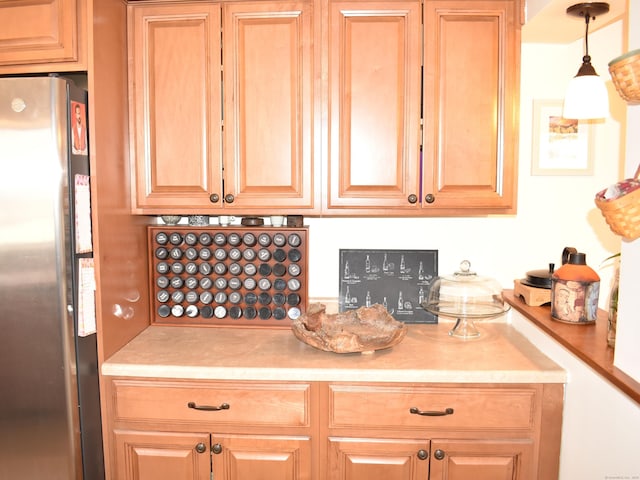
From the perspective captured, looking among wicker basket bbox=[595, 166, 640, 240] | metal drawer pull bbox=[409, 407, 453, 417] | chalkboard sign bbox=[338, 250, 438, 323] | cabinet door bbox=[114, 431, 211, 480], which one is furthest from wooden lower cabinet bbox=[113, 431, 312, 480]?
wicker basket bbox=[595, 166, 640, 240]

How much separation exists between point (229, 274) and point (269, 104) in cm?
77

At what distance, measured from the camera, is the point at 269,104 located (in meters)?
1.75

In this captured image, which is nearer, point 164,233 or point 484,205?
point 484,205

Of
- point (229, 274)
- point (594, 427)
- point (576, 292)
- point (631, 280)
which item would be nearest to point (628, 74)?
point (631, 280)

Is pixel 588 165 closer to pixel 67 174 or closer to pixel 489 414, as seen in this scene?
pixel 489 414

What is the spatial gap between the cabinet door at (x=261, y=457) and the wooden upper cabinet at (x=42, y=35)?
1.42 metres

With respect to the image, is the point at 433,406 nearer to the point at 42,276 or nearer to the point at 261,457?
the point at 261,457

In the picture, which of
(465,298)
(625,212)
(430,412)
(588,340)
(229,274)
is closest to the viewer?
(625,212)

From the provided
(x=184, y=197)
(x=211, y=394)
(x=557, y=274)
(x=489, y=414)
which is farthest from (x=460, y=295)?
(x=184, y=197)

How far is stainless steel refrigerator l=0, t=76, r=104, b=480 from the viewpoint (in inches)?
56.9

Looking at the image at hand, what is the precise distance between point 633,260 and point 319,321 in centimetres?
108

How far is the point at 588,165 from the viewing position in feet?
6.57

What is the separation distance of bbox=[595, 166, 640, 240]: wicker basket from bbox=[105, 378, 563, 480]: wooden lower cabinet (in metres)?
0.75

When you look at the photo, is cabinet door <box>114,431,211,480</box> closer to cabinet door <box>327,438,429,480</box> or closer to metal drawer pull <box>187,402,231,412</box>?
metal drawer pull <box>187,402,231,412</box>
